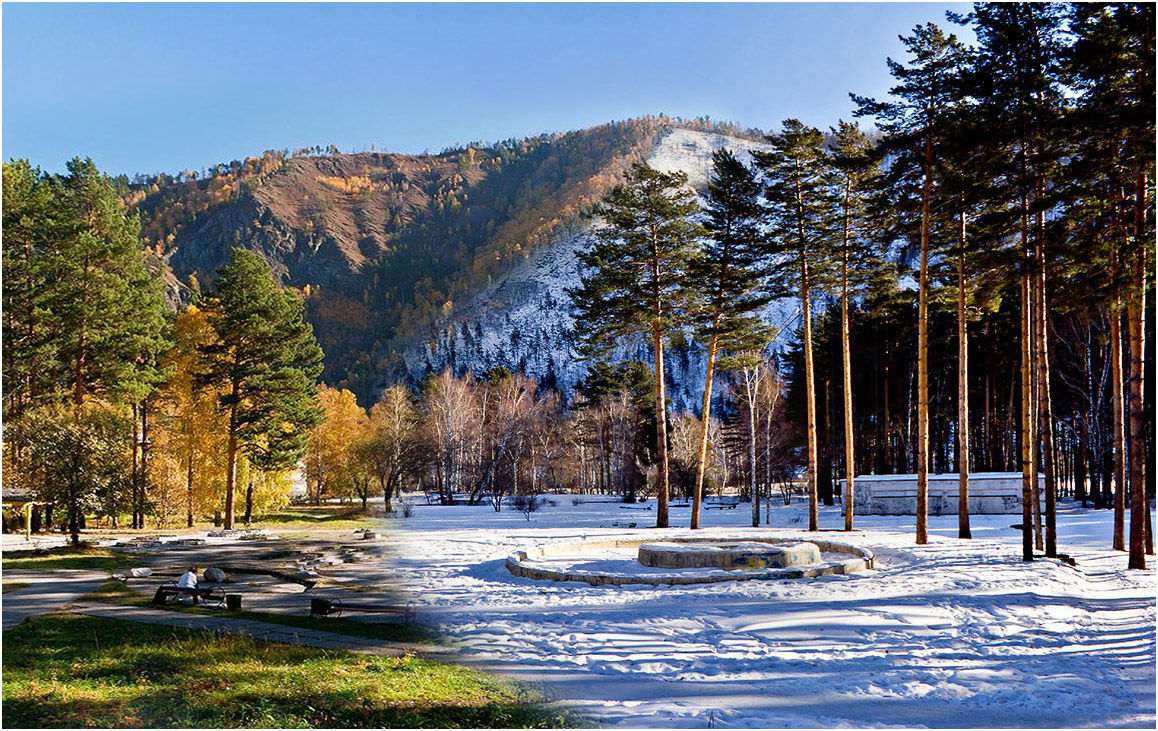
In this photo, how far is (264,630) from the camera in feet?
36.4

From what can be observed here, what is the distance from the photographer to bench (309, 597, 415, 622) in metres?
12.4

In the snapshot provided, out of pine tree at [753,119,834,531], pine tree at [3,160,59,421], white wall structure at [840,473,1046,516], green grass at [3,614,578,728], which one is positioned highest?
pine tree at [753,119,834,531]

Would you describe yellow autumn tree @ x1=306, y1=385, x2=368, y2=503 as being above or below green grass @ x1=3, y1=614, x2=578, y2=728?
above

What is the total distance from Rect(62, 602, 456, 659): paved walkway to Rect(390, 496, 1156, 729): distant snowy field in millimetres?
810

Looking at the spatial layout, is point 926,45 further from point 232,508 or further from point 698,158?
point 698,158

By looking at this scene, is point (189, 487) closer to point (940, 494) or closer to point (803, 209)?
point (803, 209)

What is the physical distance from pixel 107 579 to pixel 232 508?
47.6 feet

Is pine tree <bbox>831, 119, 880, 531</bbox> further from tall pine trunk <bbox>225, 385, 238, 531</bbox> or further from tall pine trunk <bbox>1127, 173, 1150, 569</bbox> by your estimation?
tall pine trunk <bbox>225, 385, 238, 531</bbox>

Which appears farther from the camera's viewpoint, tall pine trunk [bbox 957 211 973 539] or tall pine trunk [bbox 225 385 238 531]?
tall pine trunk [bbox 225 385 238 531]

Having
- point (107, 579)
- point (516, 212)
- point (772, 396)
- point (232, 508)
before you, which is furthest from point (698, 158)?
point (107, 579)

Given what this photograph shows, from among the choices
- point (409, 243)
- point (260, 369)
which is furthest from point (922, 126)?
point (409, 243)

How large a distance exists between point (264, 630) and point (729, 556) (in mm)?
9030

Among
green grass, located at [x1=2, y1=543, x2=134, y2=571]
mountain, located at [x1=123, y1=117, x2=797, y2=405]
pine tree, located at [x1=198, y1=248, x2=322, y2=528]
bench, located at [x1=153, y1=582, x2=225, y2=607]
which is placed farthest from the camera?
mountain, located at [x1=123, y1=117, x2=797, y2=405]

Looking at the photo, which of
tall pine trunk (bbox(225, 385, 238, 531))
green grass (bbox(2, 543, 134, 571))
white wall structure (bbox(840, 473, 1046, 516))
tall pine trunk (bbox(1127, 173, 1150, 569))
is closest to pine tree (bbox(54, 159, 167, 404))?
green grass (bbox(2, 543, 134, 571))
